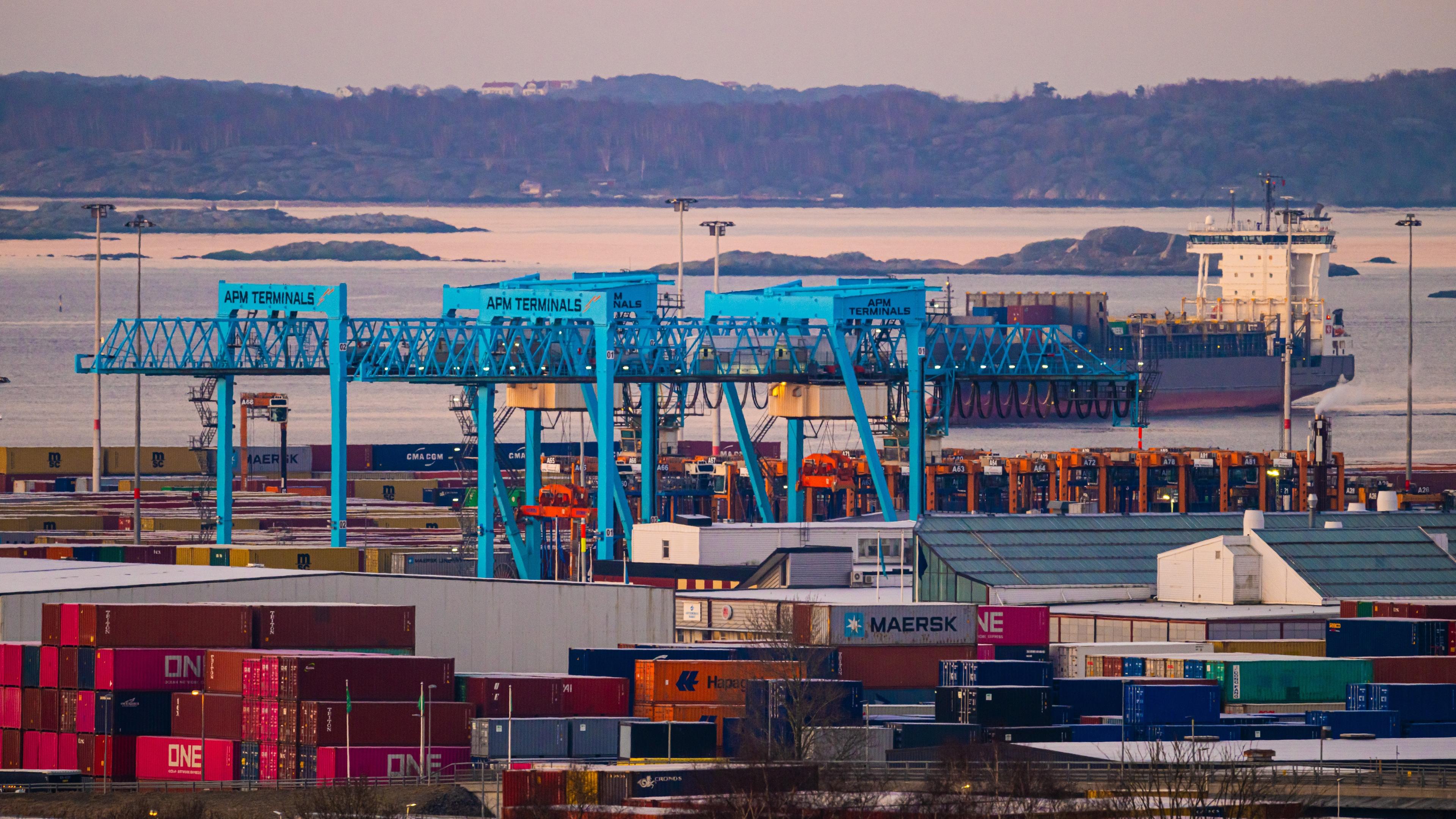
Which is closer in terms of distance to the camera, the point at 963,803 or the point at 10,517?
the point at 963,803

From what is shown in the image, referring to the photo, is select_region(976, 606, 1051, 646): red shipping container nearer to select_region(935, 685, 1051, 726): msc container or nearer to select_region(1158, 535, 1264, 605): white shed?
select_region(935, 685, 1051, 726): msc container

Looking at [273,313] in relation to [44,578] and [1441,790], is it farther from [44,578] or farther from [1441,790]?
[1441,790]

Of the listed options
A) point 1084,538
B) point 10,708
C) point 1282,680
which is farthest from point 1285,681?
point 10,708

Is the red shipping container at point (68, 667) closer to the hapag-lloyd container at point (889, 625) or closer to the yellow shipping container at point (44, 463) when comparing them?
the hapag-lloyd container at point (889, 625)

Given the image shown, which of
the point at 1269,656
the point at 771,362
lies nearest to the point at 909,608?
the point at 1269,656

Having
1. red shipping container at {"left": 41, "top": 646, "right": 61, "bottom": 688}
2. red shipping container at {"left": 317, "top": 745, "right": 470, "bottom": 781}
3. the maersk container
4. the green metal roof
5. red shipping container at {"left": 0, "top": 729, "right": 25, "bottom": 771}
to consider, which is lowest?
red shipping container at {"left": 0, "top": 729, "right": 25, "bottom": 771}

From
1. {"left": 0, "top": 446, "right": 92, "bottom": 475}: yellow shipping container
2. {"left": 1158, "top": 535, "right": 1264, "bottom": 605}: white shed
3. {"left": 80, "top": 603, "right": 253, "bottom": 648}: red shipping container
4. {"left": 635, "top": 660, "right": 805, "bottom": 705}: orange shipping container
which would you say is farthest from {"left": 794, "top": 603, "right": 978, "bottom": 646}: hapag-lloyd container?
{"left": 0, "top": 446, "right": 92, "bottom": 475}: yellow shipping container
